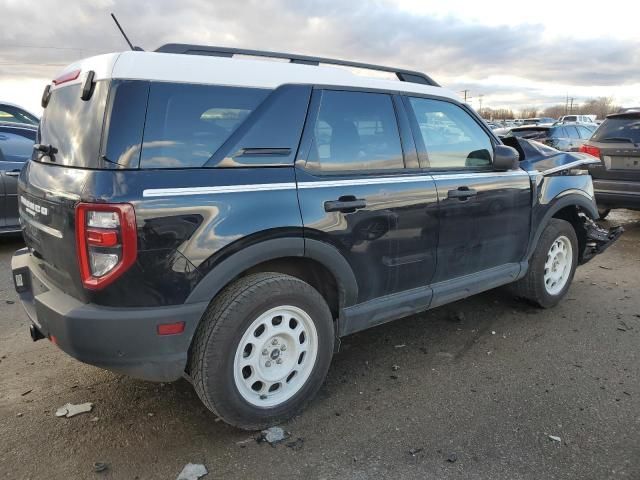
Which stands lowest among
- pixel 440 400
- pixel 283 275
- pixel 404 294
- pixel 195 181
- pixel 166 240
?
pixel 440 400

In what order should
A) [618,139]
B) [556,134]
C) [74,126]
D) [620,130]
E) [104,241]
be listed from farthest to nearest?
[556,134]
[620,130]
[618,139]
[74,126]
[104,241]

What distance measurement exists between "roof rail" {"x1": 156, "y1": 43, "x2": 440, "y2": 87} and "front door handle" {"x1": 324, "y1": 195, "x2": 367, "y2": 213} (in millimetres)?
856

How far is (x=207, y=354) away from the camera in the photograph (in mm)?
2598

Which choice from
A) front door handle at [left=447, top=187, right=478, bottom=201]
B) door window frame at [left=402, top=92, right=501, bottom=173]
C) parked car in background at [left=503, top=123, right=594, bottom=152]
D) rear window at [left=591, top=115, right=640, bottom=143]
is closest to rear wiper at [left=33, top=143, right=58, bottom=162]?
door window frame at [left=402, top=92, right=501, bottom=173]

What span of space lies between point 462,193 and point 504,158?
0.55 meters

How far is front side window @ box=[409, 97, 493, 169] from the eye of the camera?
11.8 feet

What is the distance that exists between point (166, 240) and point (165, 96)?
0.68 m

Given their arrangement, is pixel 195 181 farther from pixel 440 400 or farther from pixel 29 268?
pixel 440 400

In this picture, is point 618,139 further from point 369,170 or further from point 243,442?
point 243,442

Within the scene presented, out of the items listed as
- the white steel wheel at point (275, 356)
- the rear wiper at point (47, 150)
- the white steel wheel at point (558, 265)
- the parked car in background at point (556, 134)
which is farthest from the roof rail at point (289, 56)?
the parked car in background at point (556, 134)

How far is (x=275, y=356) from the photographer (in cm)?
291

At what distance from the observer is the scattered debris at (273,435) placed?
9.28ft

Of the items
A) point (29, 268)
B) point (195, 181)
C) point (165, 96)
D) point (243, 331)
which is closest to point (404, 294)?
point (243, 331)

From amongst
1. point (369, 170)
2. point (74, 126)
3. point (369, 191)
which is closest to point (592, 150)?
point (369, 170)
